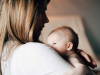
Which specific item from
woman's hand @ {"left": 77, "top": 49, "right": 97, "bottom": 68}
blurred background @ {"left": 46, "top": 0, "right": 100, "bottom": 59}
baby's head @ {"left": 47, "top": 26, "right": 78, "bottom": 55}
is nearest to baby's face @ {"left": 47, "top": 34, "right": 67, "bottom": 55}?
baby's head @ {"left": 47, "top": 26, "right": 78, "bottom": 55}

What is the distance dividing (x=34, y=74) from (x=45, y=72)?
0.14ft

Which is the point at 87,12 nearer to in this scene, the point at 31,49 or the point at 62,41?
the point at 62,41

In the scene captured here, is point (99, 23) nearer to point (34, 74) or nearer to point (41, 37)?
point (41, 37)

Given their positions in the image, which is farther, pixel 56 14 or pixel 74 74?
pixel 56 14

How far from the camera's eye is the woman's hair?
0.44 m

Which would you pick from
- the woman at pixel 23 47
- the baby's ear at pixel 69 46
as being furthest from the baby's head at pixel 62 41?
the woman at pixel 23 47

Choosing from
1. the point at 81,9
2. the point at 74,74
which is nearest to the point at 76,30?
the point at 81,9

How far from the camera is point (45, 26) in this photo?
657 mm

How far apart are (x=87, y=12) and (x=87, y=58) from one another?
12.5 inches

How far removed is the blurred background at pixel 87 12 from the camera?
27.4 inches

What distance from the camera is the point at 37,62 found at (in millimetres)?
339

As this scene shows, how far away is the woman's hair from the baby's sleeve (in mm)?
117

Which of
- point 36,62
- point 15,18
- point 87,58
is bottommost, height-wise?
point 87,58

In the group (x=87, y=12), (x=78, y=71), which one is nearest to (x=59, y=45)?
(x=78, y=71)
